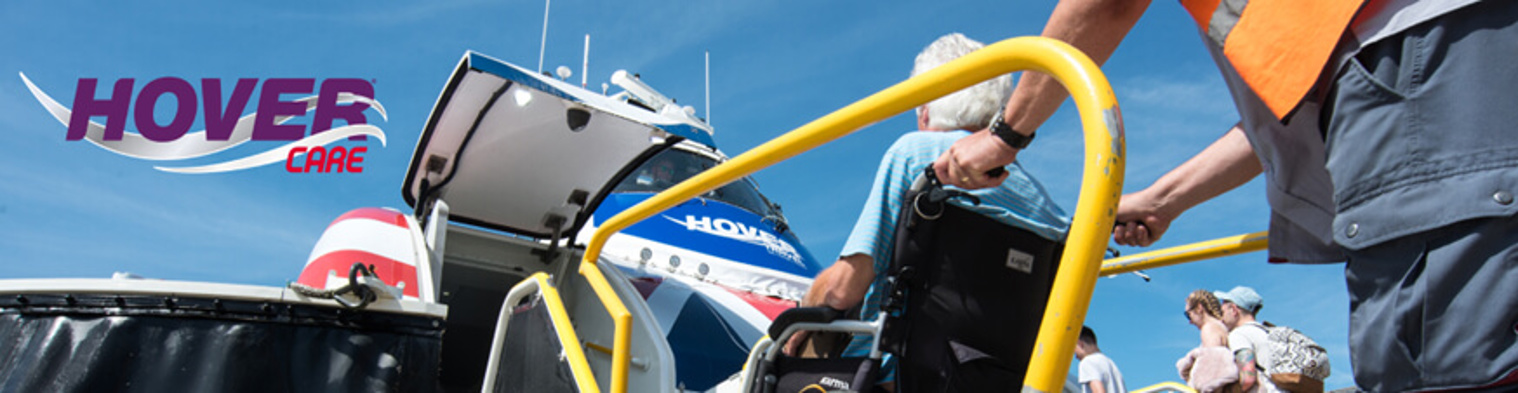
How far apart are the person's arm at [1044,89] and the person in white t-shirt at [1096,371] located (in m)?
3.48

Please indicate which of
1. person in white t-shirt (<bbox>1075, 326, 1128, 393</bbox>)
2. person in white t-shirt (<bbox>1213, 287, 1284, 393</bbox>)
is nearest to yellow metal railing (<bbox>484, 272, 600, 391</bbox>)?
person in white t-shirt (<bbox>1075, 326, 1128, 393</bbox>)

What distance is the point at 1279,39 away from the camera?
43.5 inches

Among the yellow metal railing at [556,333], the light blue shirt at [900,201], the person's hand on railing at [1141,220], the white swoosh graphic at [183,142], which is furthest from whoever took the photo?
the white swoosh graphic at [183,142]

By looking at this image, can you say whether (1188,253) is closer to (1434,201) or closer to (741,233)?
(1434,201)

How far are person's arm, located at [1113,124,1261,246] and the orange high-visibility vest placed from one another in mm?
507

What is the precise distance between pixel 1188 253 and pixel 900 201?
65 cm

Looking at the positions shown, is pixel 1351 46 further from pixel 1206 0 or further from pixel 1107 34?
pixel 1107 34

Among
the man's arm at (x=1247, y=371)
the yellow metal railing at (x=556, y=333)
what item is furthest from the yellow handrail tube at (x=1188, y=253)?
the man's arm at (x=1247, y=371)

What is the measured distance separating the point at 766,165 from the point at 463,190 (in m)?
3.09

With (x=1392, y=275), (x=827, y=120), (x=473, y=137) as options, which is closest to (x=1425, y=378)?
(x=1392, y=275)

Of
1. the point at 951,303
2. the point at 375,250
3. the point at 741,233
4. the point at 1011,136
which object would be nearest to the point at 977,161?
the point at 1011,136

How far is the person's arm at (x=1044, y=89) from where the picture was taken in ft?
4.55

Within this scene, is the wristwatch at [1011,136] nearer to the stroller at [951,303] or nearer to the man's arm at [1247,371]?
the stroller at [951,303]

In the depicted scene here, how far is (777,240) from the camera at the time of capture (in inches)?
227
